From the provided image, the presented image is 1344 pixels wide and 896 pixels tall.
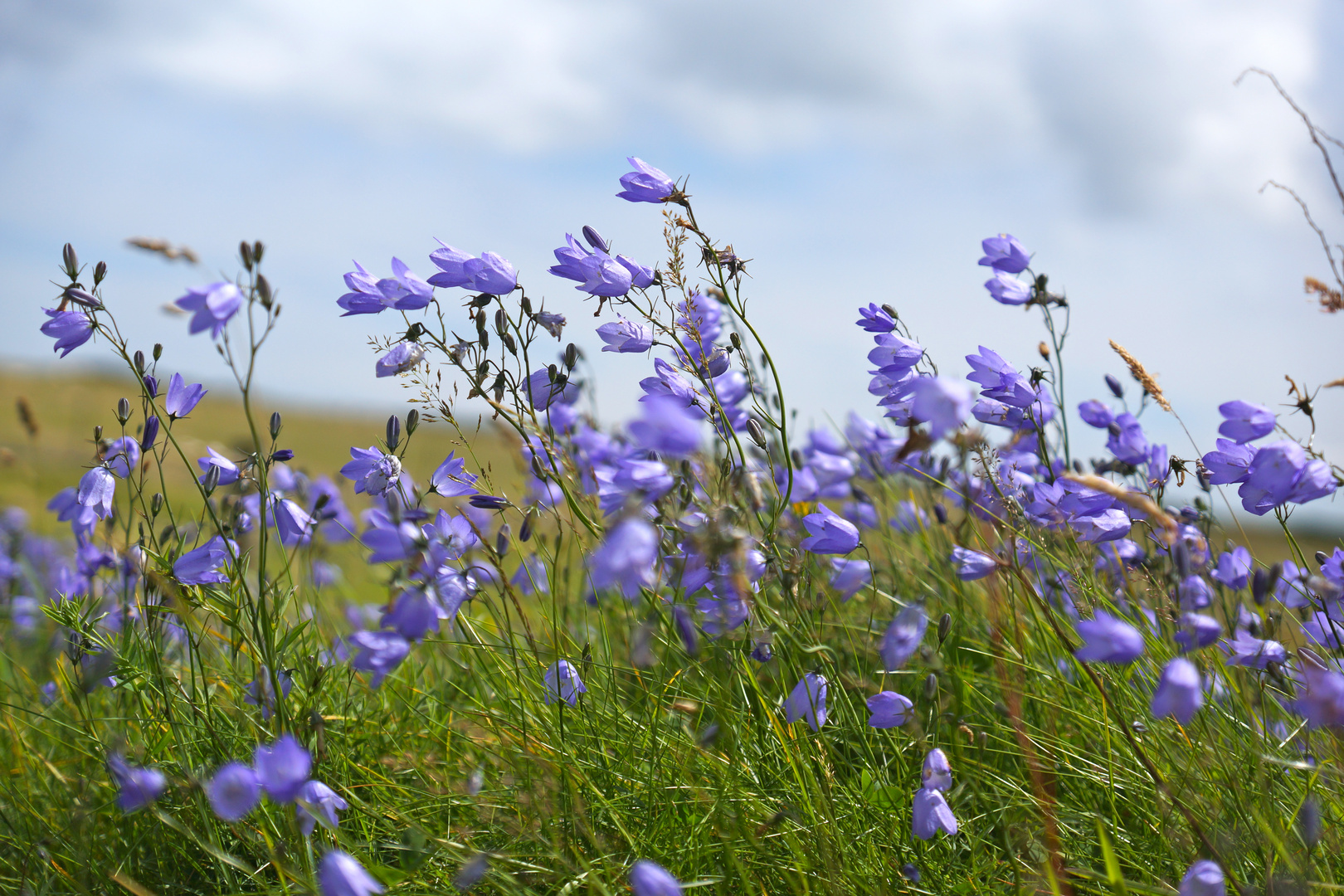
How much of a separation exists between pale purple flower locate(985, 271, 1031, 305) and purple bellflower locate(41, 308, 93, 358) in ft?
8.66

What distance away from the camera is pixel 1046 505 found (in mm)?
2400

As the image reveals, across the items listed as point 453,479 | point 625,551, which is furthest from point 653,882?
point 453,479

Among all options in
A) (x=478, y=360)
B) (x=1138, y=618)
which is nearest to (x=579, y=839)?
(x=478, y=360)

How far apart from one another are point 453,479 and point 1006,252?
74.8 inches

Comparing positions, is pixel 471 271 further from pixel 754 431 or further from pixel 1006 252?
pixel 1006 252

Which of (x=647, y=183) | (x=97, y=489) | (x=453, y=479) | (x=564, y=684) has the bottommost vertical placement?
(x=564, y=684)

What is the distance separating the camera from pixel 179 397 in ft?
7.69

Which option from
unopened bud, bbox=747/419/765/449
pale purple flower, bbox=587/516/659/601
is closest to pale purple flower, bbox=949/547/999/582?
unopened bud, bbox=747/419/765/449

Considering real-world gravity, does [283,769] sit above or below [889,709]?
above

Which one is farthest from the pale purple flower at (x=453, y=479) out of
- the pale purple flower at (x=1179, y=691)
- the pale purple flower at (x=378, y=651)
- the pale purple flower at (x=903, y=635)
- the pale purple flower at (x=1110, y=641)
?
the pale purple flower at (x=1179, y=691)

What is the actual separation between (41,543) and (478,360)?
254 inches

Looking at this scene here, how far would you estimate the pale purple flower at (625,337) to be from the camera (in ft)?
7.63

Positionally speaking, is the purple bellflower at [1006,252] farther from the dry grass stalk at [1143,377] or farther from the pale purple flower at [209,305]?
the pale purple flower at [209,305]

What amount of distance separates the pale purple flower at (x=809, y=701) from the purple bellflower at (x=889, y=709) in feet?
0.39
